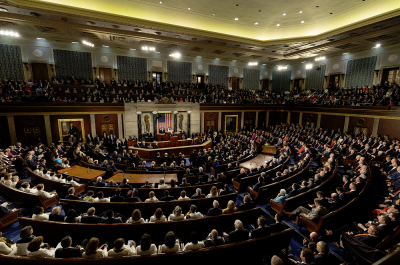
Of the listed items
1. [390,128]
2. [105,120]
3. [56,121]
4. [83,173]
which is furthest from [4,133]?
[390,128]

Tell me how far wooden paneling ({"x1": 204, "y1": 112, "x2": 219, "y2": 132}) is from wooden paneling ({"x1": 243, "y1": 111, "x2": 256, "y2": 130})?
12.7 ft

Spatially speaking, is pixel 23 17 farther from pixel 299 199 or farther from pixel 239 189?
pixel 299 199

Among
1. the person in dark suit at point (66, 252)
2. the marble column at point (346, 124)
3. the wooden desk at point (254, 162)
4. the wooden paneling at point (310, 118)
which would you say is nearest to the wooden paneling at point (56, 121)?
the wooden desk at point (254, 162)

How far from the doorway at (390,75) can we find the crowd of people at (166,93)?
24.9 inches

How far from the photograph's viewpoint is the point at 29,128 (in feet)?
43.1

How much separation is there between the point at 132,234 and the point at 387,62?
2333 cm

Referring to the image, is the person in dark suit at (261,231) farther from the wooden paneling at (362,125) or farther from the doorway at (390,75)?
the doorway at (390,75)

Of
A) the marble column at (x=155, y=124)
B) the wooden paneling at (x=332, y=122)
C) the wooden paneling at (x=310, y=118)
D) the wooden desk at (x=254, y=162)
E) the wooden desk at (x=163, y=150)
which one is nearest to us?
the wooden desk at (x=254, y=162)

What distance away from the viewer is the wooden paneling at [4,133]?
12.3m

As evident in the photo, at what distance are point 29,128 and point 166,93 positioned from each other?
11.0m

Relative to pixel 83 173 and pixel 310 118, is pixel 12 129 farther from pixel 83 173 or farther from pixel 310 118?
pixel 310 118

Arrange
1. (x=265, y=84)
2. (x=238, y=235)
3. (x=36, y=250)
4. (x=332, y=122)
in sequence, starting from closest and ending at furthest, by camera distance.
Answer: (x=36, y=250)
(x=238, y=235)
(x=332, y=122)
(x=265, y=84)

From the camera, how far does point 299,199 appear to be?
532 centimetres

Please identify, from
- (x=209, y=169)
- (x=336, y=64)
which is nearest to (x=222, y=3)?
(x=209, y=169)
